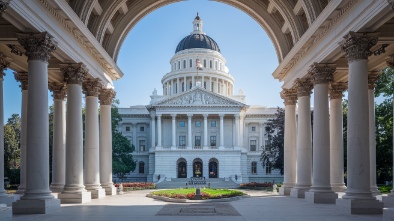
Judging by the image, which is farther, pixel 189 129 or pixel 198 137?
pixel 198 137

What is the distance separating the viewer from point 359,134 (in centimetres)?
2355

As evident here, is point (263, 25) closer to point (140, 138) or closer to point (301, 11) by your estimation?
point (301, 11)

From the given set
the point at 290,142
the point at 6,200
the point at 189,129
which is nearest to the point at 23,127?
the point at 6,200

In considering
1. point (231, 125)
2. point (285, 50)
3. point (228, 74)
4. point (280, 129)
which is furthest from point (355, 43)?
point (228, 74)

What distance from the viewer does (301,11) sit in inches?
1316

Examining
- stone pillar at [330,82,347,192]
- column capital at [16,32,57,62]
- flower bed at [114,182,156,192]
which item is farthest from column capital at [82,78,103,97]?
flower bed at [114,182,156,192]

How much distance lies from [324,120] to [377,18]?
32.5 feet

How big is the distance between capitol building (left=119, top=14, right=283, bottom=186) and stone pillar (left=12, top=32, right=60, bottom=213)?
78920 millimetres

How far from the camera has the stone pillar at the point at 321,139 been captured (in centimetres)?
3023

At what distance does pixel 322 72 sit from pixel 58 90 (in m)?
18.1

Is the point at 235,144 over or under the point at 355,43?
under

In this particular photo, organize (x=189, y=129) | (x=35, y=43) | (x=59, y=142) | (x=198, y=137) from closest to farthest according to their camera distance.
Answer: (x=35, y=43)
(x=59, y=142)
(x=189, y=129)
(x=198, y=137)

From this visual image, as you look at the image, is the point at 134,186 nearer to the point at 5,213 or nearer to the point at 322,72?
the point at 322,72

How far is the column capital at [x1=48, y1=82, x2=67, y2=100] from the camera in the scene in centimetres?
3506
